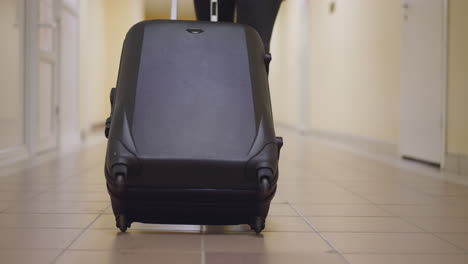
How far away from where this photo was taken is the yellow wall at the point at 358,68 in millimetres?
3896

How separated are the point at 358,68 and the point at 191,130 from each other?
3600 millimetres

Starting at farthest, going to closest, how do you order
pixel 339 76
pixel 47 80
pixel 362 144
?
pixel 339 76 → pixel 362 144 → pixel 47 80

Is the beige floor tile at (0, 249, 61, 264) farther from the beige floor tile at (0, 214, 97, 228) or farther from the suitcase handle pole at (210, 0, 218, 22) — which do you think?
the suitcase handle pole at (210, 0, 218, 22)

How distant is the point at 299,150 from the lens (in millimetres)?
4301

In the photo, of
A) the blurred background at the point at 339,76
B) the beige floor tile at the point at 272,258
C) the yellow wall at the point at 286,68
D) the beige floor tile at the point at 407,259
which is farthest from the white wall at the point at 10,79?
the yellow wall at the point at 286,68

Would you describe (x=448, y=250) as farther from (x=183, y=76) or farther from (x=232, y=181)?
(x=183, y=76)

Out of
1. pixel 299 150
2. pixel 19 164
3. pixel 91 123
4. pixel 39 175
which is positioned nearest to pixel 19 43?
pixel 19 164

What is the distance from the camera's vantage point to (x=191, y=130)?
4.14ft

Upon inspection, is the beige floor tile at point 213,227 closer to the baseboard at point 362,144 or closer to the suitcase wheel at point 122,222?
the suitcase wheel at point 122,222

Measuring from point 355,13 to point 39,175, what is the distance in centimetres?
310

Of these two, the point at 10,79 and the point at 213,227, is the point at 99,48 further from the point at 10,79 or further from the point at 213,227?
the point at 213,227

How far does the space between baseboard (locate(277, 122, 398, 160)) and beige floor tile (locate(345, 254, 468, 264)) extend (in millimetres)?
2564

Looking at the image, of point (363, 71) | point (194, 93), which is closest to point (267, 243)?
point (194, 93)

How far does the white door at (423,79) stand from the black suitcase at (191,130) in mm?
1992
